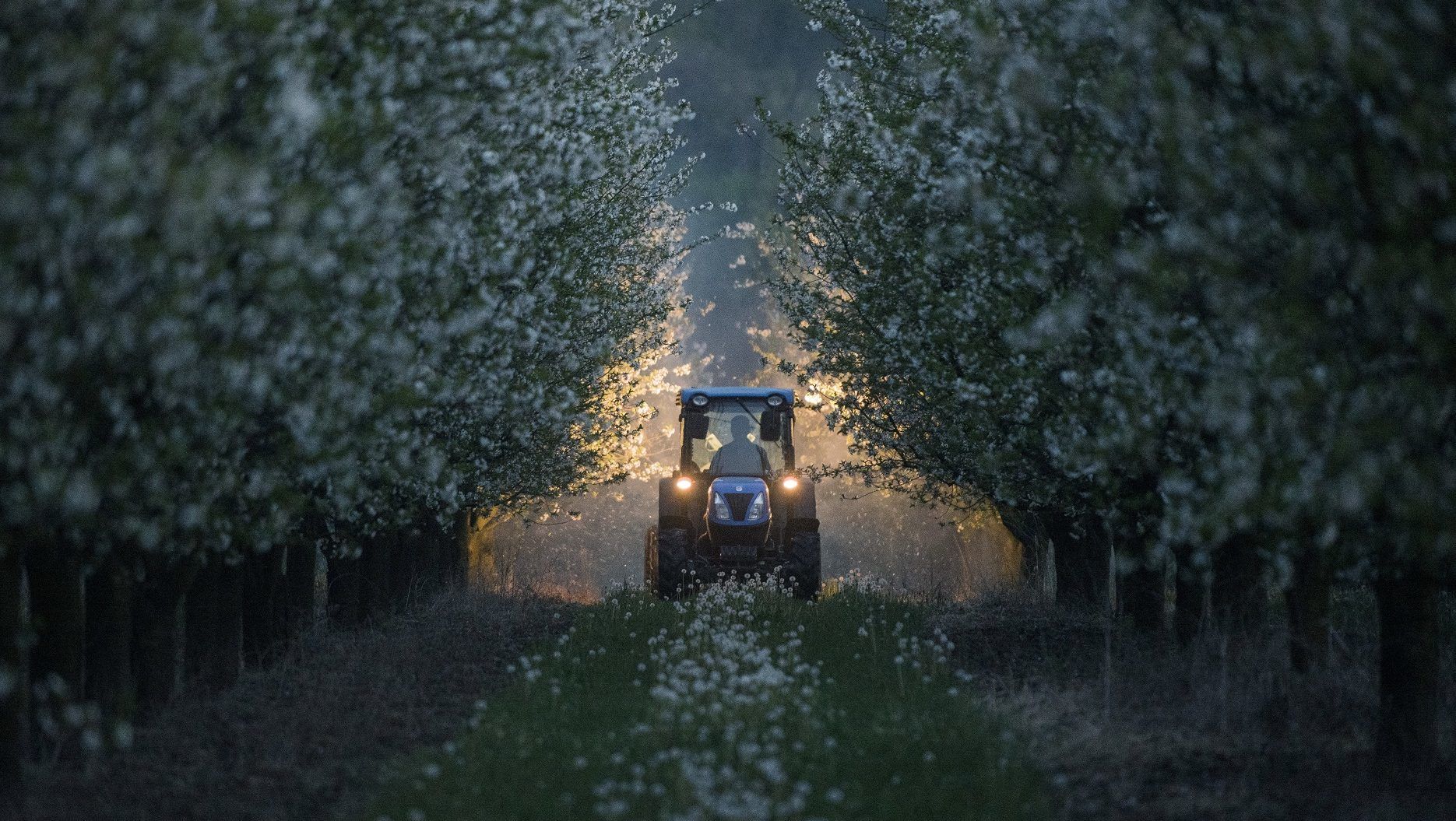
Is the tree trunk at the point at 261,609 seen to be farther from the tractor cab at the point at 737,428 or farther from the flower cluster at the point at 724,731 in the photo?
the tractor cab at the point at 737,428

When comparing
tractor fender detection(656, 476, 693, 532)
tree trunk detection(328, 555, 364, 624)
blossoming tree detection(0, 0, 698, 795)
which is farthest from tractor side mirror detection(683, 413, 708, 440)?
blossoming tree detection(0, 0, 698, 795)

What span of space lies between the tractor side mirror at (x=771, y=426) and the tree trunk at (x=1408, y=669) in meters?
12.2

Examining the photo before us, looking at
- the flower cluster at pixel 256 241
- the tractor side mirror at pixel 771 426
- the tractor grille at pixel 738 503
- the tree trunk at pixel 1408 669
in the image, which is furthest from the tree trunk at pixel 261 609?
the tree trunk at pixel 1408 669

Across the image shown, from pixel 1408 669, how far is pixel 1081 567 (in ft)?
33.2

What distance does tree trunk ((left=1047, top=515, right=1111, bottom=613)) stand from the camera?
19359mm

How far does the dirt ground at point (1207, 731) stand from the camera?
8672 millimetres

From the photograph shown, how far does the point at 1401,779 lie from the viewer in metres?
9.13

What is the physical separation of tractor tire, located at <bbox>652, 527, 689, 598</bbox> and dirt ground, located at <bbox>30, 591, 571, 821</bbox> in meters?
4.24

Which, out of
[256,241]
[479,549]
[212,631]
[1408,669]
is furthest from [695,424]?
[256,241]

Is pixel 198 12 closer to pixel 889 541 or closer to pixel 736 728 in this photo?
pixel 736 728

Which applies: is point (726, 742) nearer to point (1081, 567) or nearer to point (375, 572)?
point (375, 572)

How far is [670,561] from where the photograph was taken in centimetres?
2100

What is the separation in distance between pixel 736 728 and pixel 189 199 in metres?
5.47

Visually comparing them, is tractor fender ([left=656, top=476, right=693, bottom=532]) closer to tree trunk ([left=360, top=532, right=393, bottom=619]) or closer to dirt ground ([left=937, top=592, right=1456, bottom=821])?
tree trunk ([left=360, top=532, right=393, bottom=619])
